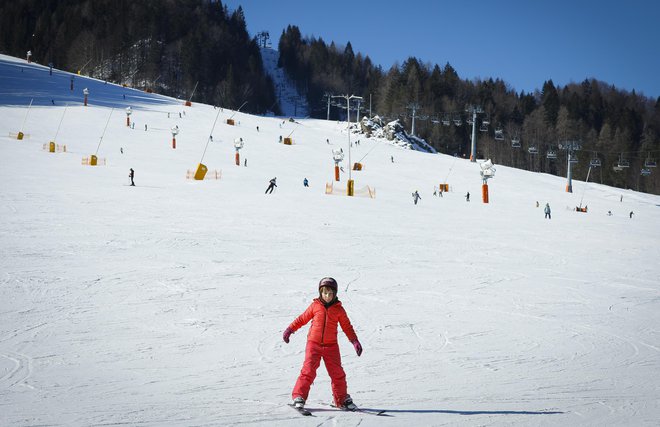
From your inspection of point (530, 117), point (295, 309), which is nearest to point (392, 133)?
point (530, 117)

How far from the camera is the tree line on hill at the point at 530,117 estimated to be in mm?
97688

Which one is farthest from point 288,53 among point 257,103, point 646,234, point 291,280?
point 291,280

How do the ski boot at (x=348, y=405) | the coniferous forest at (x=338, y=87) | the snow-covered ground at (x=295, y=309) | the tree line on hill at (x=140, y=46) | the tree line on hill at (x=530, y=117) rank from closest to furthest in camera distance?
1. the ski boot at (x=348, y=405)
2. the snow-covered ground at (x=295, y=309)
3. the tree line on hill at (x=530, y=117)
4. the coniferous forest at (x=338, y=87)
5. the tree line on hill at (x=140, y=46)

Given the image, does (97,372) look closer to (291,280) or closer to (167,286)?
(167,286)

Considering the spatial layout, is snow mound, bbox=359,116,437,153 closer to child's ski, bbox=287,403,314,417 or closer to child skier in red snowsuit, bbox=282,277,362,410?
child skier in red snowsuit, bbox=282,277,362,410

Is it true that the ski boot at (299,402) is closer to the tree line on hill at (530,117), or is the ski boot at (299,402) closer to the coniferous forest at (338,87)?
the tree line on hill at (530,117)

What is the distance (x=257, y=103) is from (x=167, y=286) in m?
126

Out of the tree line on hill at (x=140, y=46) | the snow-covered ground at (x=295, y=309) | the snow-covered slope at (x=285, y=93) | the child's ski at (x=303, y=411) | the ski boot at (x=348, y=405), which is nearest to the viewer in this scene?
the child's ski at (x=303, y=411)

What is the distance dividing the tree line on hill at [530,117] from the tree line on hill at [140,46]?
2364 cm

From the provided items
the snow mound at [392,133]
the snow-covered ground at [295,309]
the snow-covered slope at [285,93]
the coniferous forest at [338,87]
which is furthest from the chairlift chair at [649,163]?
the snow-covered slope at [285,93]

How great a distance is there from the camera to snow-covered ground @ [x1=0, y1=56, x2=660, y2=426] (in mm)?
5191

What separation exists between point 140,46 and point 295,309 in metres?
129

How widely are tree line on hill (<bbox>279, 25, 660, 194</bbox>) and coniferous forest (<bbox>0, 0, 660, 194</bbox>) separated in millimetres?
253

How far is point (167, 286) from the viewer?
32.4ft
